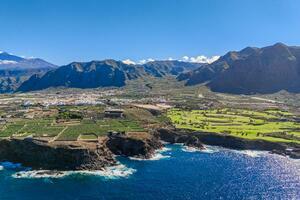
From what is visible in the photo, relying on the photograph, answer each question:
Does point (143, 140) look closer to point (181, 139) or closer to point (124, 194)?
point (181, 139)

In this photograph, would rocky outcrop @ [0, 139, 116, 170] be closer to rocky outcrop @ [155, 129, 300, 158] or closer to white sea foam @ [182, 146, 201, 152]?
white sea foam @ [182, 146, 201, 152]

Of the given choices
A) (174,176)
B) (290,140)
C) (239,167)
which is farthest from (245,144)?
(174,176)

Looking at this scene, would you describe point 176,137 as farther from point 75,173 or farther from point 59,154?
point 75,173

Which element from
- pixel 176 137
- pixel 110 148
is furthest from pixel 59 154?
pixel 176 137

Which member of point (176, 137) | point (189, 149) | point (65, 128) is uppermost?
point (65, 128)

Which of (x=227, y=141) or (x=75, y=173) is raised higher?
(x=227, y=141)

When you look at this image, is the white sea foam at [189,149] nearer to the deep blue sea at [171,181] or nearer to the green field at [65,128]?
the deep blue sea at [171,181]

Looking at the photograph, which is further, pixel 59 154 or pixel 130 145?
pixel 130 145
